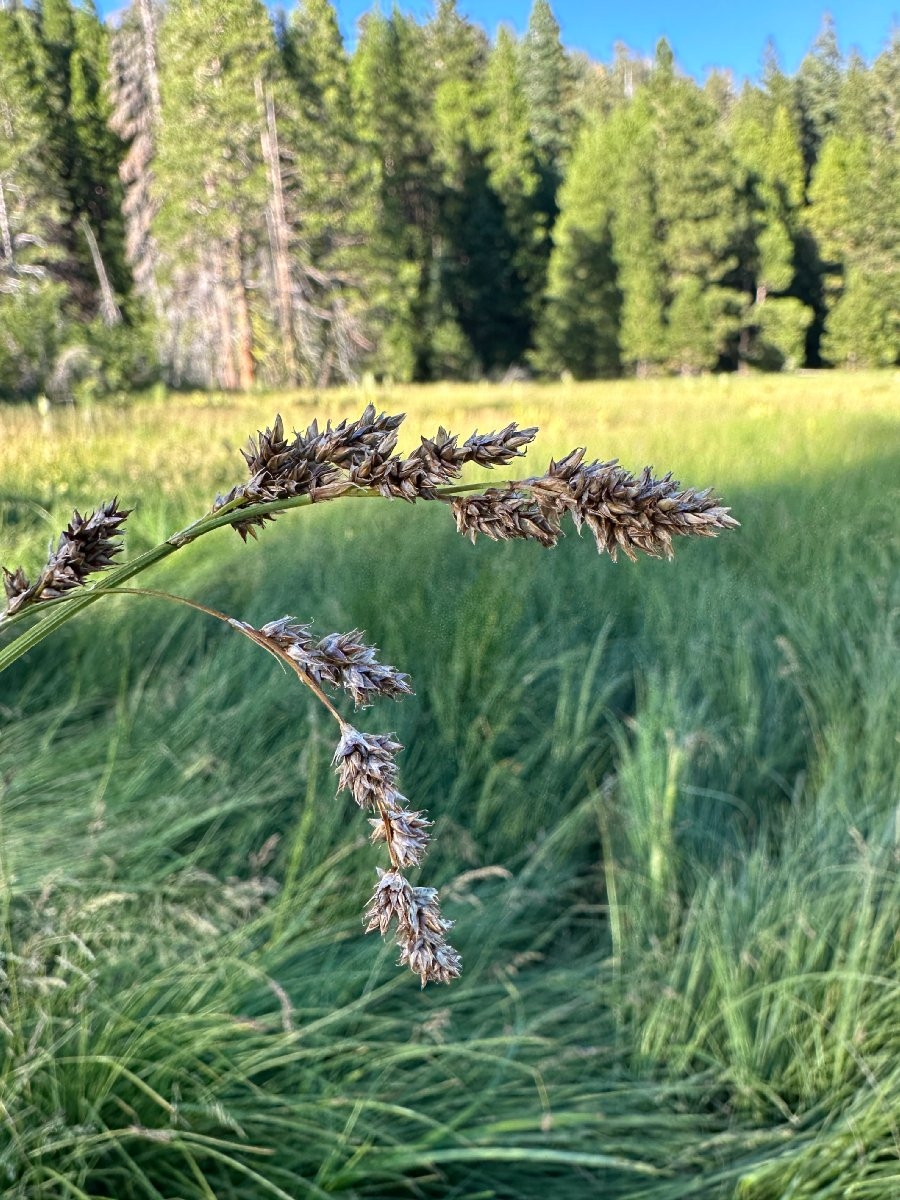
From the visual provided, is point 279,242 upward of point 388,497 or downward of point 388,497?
upward

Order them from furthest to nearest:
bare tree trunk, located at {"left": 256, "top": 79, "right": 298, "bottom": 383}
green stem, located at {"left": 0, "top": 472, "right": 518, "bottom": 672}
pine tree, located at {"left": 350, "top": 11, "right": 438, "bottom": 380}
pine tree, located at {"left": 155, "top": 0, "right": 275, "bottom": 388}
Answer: pine tree, located at {"left": 350, "top": 11, "right": 438, "bottom": 380}, bare tree trunk, located at {"left": 256, "top": 79, "right": 298, "bottom": 383}, pine tree, located at {"left": 155, "top": 0, "right": 275, "bottom": 388}, green stem, located at {"left": 0, "top": 472, "right": 518, "bottom": 672}

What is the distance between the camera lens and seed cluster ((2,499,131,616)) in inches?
11.3

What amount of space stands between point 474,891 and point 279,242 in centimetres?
1155

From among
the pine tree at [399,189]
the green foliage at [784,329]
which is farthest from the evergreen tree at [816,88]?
the pine tree at [399,189]

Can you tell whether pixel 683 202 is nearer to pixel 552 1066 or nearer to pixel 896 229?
pixel 896 229

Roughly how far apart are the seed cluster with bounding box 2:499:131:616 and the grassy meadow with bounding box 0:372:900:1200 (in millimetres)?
955

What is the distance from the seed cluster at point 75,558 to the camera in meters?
0.29

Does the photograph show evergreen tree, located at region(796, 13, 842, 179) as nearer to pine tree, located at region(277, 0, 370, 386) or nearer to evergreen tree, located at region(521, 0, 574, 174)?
evergreen tree, located at region(521, 0, 574, 174)

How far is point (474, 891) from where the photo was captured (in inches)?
83.9

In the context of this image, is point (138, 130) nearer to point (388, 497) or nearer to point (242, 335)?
point (242, 335)

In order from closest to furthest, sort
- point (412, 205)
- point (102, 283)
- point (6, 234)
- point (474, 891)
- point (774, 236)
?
point (474, 891)
point (6, 234)
point (102, 283)
point (412, 205)
point (774, 236)

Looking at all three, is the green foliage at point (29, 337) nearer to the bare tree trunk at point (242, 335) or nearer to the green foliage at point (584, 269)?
the bare tree trunk at point (242, 335)

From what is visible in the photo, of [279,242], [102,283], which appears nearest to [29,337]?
[102,283]

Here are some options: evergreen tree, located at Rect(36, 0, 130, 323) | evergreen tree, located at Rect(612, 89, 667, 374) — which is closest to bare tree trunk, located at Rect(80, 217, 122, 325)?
evergreen tree, located at Rect(36, 0, 130, 323)
